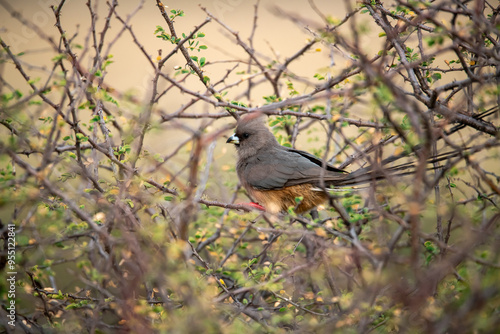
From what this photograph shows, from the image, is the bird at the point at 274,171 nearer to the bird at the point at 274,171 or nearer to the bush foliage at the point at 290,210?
the bird at the point at 274,171

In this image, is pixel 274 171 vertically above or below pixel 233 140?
below

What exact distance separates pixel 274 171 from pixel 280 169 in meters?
0.08

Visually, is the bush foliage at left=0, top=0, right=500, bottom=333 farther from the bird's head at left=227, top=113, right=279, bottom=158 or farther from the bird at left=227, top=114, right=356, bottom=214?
the bird's head at left=227, top=113, right=279, bottom=158

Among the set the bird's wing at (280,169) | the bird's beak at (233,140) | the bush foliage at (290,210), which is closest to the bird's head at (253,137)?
Result: the bird's beak at (233,140)

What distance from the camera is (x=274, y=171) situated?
5473mm

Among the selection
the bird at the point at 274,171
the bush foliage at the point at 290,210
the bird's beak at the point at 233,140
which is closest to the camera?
the bush foliage at the point at 290,210

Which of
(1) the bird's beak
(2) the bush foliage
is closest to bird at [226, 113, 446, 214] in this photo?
(1) the bird's beak

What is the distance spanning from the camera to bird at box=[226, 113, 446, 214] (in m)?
5.20

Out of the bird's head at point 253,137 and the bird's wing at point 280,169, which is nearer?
the bird's wing at point 280,169

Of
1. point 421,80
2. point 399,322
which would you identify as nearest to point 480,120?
point 421,80

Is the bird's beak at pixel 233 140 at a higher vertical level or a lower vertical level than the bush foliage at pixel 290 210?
higher

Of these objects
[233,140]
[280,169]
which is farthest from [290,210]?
[233,140]

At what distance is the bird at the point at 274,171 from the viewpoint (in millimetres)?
5199

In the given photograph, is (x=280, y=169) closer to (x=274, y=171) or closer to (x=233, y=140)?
(x=274, y=171)
